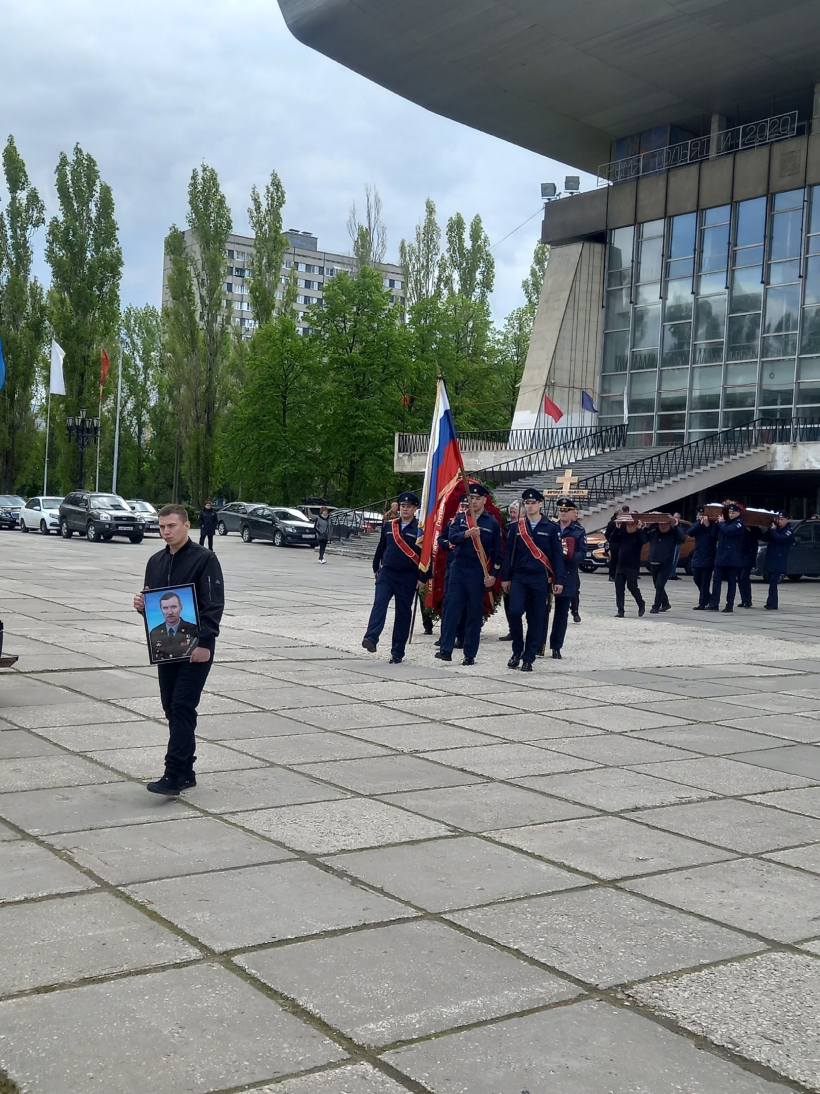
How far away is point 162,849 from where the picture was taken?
5.49 meters

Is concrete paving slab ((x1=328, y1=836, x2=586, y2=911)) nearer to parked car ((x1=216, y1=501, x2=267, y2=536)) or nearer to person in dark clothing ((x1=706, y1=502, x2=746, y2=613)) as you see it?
person in dark clothing ((x1=706, y1=502, x2=746, y2=613))

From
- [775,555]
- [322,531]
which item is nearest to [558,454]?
[322,531]

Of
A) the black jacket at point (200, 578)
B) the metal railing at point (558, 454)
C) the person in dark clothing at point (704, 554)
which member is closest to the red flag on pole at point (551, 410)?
the metal railing at point (558, 454)

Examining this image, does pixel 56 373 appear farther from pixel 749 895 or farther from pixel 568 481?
pixel 749 895

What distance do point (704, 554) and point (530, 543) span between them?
9.99m

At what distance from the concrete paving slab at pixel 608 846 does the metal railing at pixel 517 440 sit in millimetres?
39986

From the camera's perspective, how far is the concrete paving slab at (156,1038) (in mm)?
3316

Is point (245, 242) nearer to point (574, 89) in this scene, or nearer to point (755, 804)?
point (574, 89)

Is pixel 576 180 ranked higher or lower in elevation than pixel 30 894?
higher

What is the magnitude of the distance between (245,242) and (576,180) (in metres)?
91.8

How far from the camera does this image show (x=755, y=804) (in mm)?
6875

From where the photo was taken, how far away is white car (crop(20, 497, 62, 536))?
152 feet

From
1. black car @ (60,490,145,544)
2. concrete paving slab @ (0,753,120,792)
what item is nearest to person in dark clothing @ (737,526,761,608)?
concrete paving slab @ (0,753,120,792)

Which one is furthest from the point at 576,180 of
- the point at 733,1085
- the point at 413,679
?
the point at 733,1085
